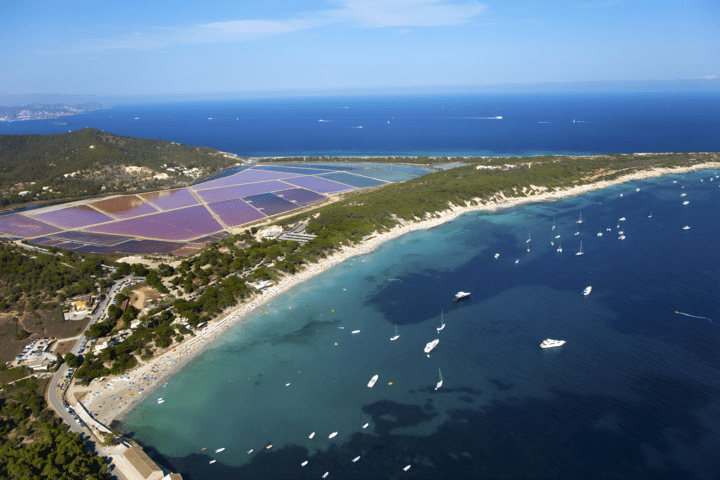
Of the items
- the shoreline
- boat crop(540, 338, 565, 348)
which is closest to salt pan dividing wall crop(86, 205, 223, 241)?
the shoreline

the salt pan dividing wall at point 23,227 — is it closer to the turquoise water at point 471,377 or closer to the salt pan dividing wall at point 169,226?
the salt pan dividing wall at point 169,226

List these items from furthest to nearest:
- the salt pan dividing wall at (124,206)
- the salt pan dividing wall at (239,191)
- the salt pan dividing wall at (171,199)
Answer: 1. the salt pan dividing wall at (239,191)
2. the salt pan dividing wall at (171,199)
3. the salt pan dividing wall at (124,206)

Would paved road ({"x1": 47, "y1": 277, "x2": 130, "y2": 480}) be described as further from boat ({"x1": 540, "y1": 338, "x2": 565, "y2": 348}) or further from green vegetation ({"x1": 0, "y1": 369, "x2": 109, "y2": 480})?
boat ({"x1": 540, "y1": 338, "x2": 565, "y2": 348})

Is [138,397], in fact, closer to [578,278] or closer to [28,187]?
[578,278]

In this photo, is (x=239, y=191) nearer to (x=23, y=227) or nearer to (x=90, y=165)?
(x=23, y=227)

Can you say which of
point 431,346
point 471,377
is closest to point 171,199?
point 431,346

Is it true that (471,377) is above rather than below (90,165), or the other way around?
below

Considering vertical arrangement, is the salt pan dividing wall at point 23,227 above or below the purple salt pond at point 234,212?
below

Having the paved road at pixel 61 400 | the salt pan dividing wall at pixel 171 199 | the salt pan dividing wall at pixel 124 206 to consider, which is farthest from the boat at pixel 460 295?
the salt pan dividing wall at pixel 124 206
